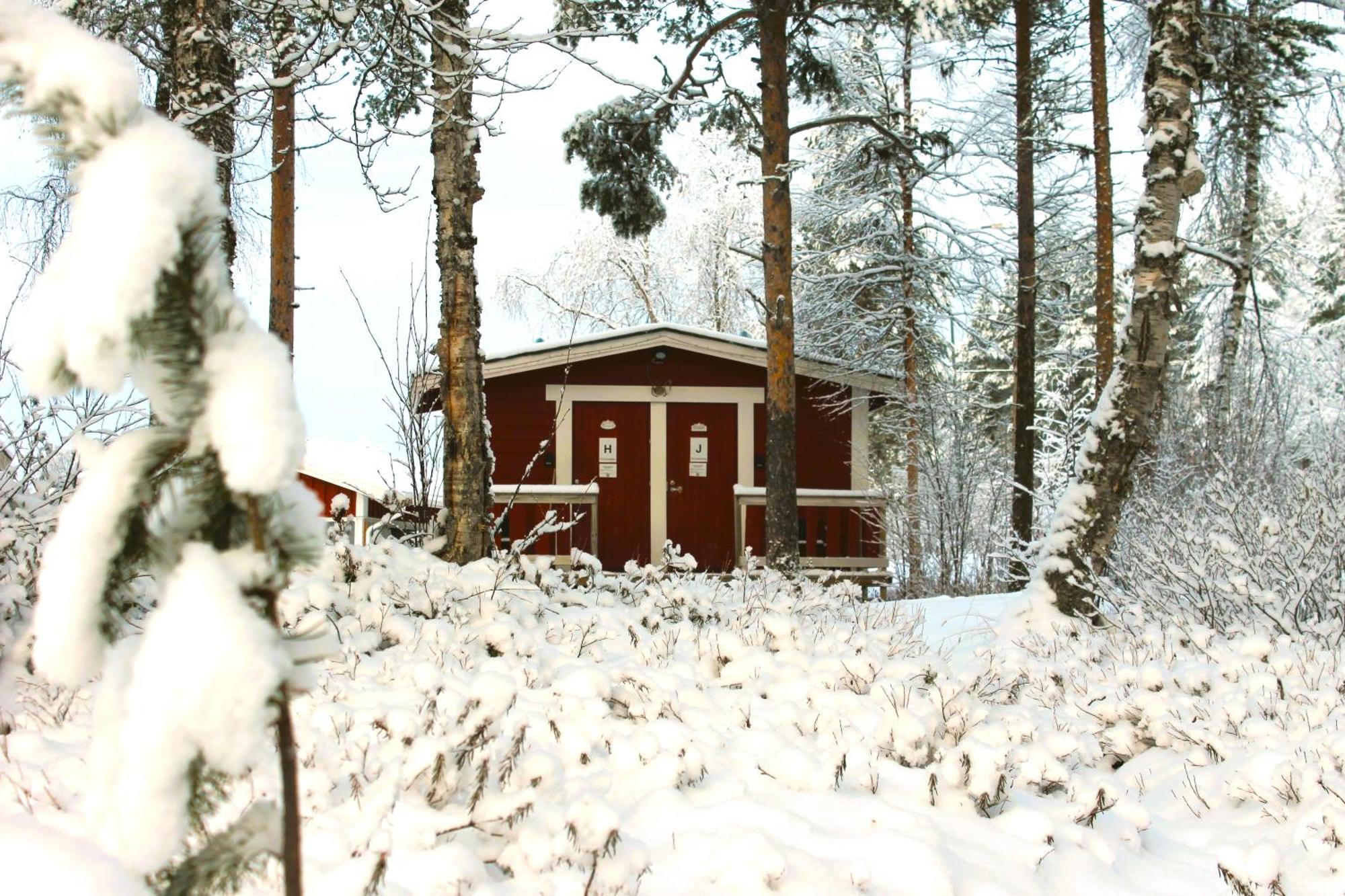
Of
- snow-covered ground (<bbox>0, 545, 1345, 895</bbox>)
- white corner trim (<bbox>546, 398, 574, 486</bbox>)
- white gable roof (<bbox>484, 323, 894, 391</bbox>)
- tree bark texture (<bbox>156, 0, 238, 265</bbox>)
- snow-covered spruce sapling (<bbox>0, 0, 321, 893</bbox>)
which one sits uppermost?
tree bark texture (<bbox>156, 0, 238, 265</bbox>)

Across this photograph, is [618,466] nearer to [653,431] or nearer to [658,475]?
[658,475]

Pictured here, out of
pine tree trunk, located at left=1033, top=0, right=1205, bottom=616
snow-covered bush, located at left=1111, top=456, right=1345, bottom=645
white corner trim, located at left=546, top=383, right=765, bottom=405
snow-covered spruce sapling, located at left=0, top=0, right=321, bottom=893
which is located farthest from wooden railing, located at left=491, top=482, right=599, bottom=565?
snow-covered spruce sapling, located at left=0, top=0, right=321, bottom=893

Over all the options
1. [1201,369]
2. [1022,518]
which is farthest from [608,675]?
[1201,369]

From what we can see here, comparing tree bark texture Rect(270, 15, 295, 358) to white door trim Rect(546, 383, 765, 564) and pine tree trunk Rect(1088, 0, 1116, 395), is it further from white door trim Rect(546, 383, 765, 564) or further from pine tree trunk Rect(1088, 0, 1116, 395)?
pine tree trunk Rect(1088, 0, 1116, 395)

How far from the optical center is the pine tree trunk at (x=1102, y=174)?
11.8 meters

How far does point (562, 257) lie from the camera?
88.5 ft

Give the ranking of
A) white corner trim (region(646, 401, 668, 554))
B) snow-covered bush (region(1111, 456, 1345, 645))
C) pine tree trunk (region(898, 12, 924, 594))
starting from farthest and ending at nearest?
white corner trim (region(646, 401, 668, 554)) < pine tree trunk (region(898, 12, 924, 594)) < snow-covered bush (region(1111, 456, 1345, 645))

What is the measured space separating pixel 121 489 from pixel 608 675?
275 cm

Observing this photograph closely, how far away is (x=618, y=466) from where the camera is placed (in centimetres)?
1398

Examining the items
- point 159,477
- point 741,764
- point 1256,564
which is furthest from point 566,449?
point 159,477

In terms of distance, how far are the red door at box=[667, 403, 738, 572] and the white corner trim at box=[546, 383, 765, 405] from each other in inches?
4.3

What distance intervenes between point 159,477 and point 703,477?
1321 centimetres

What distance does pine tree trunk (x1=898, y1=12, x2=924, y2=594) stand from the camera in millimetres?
13852

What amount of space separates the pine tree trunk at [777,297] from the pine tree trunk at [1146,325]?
14.4 ft
